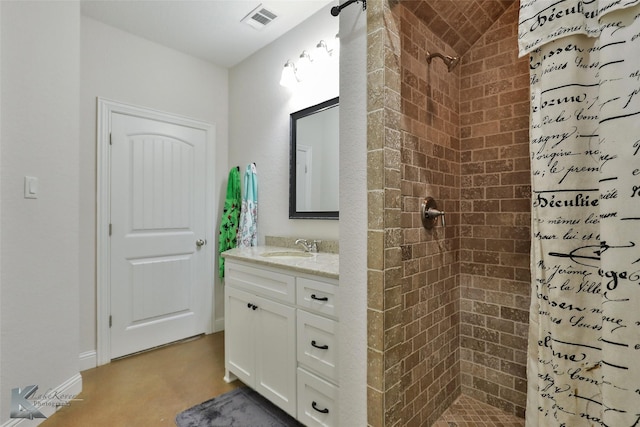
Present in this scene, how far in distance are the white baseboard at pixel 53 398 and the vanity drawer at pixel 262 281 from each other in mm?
1089

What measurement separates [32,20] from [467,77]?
7.87 feet

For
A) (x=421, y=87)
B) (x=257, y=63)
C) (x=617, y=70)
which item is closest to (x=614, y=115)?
(x=617, y=70)

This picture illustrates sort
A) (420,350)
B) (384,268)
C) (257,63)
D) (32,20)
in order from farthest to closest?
1. (257,63)
2. (32,20)
3. (420,350)
4. (384,268)

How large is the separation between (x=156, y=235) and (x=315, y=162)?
1.51 m

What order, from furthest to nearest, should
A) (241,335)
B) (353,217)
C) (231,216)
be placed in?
1. (231,216)
2. (241,335)
3. (353,217)

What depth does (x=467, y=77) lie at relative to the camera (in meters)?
1.68

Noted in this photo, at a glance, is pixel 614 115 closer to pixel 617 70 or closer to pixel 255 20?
pixel 617 70

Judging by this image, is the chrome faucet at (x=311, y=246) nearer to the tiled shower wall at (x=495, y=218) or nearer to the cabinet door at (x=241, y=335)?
the cabinet door at (x=241, y=335)

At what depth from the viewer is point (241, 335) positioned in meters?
1.90

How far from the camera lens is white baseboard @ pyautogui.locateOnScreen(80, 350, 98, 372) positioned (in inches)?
87.0

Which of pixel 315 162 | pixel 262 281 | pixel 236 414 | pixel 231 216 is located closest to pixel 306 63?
pixel 315 162

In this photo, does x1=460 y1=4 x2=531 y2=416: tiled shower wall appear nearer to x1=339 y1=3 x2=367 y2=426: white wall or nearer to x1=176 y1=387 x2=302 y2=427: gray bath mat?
x1=339 y1=3 x2=367 y2=426: white wall

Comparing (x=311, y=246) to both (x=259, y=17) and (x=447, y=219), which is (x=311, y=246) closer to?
(x=447, y=219)

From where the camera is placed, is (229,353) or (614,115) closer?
(614,115)
